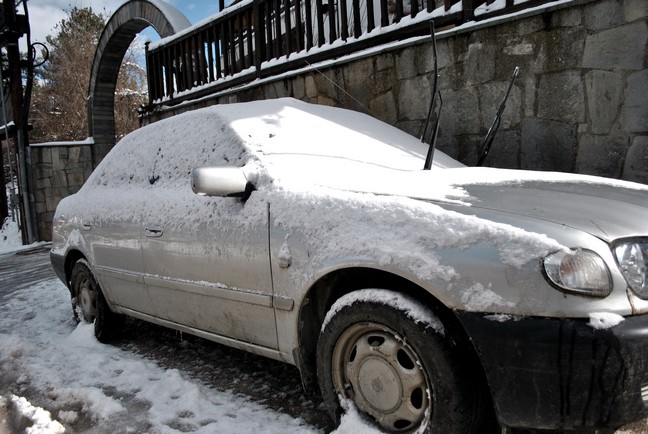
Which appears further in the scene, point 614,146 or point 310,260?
point 614,146

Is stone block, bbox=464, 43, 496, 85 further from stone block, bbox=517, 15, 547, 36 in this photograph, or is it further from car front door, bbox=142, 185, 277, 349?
car front door, bbox=142, 185, 277, 349

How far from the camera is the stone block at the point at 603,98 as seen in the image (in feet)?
13.0

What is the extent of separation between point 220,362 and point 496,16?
3.62 meters

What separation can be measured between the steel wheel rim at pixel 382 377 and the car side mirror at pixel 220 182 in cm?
89

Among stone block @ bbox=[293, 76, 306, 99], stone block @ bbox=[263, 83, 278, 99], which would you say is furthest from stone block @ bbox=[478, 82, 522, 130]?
stone block @ bbox=[263, 83, 278, 99]

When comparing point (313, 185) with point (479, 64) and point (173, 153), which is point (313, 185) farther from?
point (479, 64)

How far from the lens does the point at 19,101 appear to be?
10.3 m

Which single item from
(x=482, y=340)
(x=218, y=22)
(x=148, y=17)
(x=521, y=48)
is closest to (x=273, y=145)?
(x=482, y=340)

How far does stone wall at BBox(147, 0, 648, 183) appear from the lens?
3883 millimetres

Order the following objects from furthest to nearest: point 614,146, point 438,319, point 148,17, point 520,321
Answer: point 148,17, point 614,146, point 438,319, point 520,321

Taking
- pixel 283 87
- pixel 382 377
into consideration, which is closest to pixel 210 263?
pixel 382 377

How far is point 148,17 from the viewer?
33.3 feet

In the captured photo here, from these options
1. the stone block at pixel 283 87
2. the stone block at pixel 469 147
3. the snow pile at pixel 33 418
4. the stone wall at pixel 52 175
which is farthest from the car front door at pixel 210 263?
the stone wall at pixel 52 175

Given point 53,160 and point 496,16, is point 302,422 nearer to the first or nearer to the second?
point 496,16
